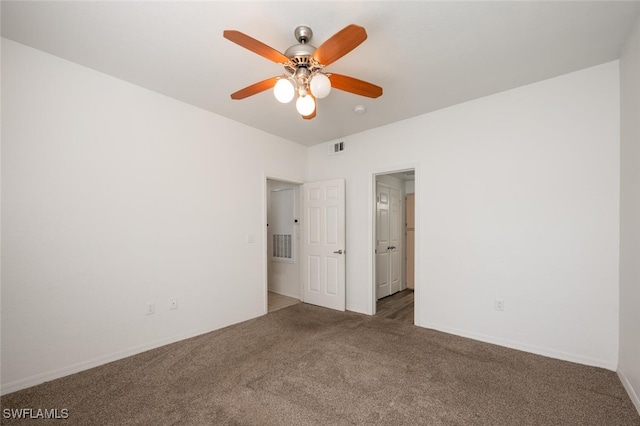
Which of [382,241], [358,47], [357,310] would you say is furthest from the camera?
[382,241]

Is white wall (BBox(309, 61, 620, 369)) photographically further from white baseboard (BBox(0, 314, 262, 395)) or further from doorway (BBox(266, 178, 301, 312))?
white baseboard (BBox(0, 314, 262, 395))

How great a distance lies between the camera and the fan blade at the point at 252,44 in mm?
1436

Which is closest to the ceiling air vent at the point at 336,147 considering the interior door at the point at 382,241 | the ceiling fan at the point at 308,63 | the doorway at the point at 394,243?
the doorway at the point at 394,243

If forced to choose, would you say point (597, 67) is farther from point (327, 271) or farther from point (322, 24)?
point (327, 271)

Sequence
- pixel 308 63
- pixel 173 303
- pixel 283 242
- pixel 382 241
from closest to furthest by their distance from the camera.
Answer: pixel 308 63 → pixel 173 303 → pixel 382 241 → pixel 283 242

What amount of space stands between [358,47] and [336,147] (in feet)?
7.04

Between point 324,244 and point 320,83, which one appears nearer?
point 320,83

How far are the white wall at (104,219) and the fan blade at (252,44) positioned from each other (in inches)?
70.4

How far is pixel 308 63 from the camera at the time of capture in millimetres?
1889

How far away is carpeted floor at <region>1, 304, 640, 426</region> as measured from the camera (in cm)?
177

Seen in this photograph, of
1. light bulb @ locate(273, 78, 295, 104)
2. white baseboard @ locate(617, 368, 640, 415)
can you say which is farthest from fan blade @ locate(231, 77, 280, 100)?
white baseboard @ locate(617, 368, 640, 415)

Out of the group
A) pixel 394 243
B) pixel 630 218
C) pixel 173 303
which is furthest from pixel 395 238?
pixel 173 303

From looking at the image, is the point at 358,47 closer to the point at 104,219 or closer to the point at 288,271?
the point at 104,219

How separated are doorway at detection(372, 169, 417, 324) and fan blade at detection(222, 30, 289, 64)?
2.92 m
